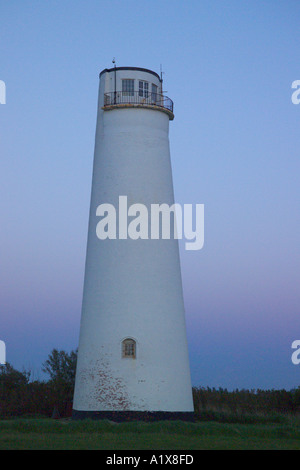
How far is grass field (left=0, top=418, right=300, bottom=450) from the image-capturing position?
17547 millimetres

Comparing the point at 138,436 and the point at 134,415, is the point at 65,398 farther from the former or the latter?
the point at 138,436

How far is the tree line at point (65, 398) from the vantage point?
3062 centimetres

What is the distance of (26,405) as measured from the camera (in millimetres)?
31031

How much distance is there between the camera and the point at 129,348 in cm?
2644

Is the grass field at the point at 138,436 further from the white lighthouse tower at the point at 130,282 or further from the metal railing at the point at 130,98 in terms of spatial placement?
the metal railing at the point at 130,98

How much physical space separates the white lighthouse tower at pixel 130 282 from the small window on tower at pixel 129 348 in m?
0.04

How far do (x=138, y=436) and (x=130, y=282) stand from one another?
792 centimetres

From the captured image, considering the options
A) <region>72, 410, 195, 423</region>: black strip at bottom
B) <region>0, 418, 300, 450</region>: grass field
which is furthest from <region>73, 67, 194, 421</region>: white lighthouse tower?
<region>0, 418, 300, 450</region>: grass field

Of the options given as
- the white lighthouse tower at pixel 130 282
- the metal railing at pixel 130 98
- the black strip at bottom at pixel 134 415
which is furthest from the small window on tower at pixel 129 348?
the metal railing at pixel 130 98

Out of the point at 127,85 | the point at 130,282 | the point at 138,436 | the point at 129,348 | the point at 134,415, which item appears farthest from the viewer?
the point at 127,85

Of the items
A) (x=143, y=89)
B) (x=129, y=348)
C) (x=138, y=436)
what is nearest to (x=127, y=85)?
(x=143, y=89)

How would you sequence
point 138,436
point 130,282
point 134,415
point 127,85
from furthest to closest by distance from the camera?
point 127,85, point 130,282, point 134,415, point 138,436
